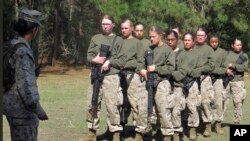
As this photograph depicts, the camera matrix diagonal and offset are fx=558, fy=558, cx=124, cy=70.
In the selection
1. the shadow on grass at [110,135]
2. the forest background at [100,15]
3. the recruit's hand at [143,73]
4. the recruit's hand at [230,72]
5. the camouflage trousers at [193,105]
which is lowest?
the shadow on grass at [110,135]

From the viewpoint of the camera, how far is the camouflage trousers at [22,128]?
511 centimetres

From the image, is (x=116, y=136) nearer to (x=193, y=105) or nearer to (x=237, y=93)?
(x=193, y=105)

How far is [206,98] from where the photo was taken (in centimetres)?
973

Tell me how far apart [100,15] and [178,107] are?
70.3ft

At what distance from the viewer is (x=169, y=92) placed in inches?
335

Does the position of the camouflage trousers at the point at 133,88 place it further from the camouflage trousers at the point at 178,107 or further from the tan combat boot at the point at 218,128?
the tan combat boot at the point at 218,128

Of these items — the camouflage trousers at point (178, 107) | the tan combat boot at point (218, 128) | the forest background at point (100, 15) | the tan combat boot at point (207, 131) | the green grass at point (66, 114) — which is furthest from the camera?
the forest background at point (100, 15)

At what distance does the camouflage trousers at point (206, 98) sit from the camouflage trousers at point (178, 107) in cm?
78

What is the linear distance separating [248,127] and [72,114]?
6.35m

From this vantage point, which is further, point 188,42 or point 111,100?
point 188,42

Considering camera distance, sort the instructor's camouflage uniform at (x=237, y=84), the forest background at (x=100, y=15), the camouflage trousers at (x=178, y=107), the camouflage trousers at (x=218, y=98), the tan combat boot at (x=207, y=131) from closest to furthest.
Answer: the camouflage trousers at (x=178, y=107) → the tan combat boot at (x=207, y=131) → the camouflage trousers at (x=218, y=98) → the instructor's camouflage uniform at (x=237, y=84) → the forest background at (x=100, y=15)

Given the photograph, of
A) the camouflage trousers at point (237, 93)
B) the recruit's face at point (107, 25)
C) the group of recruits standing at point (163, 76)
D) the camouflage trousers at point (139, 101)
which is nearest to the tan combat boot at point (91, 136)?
the group of recruits standing at point (163, 76)

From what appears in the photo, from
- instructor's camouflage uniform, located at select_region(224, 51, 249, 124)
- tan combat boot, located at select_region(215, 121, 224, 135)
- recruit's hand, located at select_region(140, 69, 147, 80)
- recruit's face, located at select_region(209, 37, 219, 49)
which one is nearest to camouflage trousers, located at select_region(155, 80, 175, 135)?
recruit's hand, located at select_region(140, 69, 147, 80)

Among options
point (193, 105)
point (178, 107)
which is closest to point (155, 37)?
point (178, 107)
